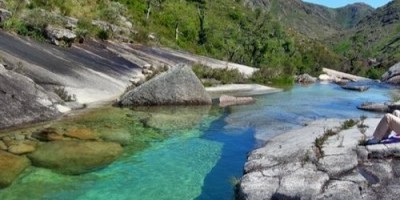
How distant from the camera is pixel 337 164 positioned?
578 inches

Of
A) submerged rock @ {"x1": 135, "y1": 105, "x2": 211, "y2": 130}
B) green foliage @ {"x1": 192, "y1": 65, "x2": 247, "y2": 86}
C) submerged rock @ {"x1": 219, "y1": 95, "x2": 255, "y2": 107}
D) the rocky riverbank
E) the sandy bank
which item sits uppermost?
the rocky riverbank

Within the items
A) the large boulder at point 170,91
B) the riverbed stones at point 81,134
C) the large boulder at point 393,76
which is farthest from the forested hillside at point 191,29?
the large boulder at point 393,76

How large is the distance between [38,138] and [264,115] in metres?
16.7

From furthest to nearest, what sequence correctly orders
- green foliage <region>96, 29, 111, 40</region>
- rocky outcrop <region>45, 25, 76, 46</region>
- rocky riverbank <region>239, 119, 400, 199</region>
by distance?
green foliage <region>96, 29, 111, 40</region> < rocky outcrop <region>45, 25, 76, 46</region> < rocky riverbank <region>239, 119, 400, 199</region>

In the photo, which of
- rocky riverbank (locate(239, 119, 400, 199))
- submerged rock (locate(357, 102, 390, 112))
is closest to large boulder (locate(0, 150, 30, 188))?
rocky riverbank (locate(239, 119, 400, 199))

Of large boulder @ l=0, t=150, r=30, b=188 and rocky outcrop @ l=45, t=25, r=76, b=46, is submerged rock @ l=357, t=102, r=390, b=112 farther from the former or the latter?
large boulder @ l=0, t=150, r=30, b=188

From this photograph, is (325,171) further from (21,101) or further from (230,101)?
(230,101)

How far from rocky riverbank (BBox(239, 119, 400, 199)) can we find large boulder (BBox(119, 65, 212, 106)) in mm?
16596

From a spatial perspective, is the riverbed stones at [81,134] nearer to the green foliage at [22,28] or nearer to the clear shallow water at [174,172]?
the clear shallow water at [174,172]

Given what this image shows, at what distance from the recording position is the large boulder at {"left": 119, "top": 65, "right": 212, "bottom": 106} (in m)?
33.2

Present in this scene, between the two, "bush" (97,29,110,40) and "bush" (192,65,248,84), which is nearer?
"bush" (97,29,110,40)

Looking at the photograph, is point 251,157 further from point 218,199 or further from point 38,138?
point 38,138

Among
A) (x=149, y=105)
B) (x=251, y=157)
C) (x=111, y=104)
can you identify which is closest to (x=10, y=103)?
(x=111, y=104)

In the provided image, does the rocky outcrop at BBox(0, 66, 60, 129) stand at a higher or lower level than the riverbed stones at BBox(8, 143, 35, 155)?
higher
